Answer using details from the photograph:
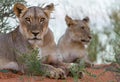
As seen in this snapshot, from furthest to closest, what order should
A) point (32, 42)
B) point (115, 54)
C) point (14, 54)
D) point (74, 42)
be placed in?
point (74, 42), point (14, 54), point (32, 42), point (115, 54)

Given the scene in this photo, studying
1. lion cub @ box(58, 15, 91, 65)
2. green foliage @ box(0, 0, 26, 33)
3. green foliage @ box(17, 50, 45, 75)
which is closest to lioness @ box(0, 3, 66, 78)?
green foliage @ box(17, 50, 45, 75)

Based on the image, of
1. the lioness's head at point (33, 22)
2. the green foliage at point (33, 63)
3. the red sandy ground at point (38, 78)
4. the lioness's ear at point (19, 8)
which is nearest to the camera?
the red sandy ground at point (38, 78)

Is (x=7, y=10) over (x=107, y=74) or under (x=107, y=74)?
over

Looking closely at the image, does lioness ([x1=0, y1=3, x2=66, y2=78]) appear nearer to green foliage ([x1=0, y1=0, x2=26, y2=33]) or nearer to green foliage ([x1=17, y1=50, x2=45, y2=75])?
green foliage ([x1=17, y1=50, x2=45, y2=75])

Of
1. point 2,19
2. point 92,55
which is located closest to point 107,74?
point 2,19

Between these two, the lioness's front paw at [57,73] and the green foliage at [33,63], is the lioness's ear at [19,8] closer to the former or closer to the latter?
the green foliage at [33,63]

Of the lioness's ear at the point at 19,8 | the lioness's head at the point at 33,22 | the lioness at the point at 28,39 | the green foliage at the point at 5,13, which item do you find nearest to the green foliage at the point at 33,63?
the lioness at the point at 28,39

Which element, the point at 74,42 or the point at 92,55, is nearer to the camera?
the point at 74,42

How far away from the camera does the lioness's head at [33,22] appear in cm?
793

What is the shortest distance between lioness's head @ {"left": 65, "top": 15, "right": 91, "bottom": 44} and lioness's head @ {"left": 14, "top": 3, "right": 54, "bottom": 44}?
1624 mm

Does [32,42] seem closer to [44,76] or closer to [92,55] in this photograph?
[44,76]

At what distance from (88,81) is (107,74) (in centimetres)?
95

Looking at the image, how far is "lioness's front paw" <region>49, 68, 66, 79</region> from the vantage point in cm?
773

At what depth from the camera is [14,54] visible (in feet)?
28.3
